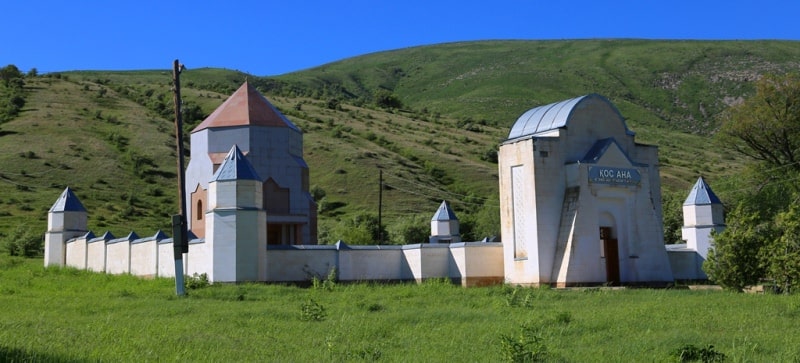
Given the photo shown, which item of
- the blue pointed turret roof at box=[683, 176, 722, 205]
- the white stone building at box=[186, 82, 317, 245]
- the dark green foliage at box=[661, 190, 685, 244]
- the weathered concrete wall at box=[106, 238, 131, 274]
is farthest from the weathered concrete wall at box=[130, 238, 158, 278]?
the dark green foliage at box=[661, 190, 685, 244]

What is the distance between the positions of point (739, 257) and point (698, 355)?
557 inches

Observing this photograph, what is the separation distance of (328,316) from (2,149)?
194 ft

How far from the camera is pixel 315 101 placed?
114m

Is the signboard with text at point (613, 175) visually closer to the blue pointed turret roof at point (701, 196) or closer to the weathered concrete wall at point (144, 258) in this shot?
the blue pointed turret roof at point (701, 196)

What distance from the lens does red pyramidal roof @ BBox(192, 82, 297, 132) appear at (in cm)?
3547

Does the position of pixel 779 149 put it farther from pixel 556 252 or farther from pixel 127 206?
pixel 127 206

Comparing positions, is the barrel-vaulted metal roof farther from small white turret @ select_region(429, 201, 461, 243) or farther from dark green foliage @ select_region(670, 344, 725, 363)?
dark green foliage @ select_region(670, 344, 725, 363)

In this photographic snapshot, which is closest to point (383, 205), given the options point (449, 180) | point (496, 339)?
point (449, 180)

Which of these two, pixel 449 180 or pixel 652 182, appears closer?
pixel 652 182

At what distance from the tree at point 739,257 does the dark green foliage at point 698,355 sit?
538 inches

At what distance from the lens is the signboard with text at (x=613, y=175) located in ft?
94.9

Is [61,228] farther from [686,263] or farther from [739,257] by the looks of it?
[739,257]

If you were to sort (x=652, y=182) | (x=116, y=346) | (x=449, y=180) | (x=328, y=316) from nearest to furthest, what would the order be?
(x=116, y=346) < (x=328, y=316) < (x=652, y=182) < (x=449, y=180)

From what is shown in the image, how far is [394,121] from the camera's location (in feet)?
340
